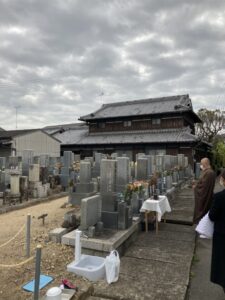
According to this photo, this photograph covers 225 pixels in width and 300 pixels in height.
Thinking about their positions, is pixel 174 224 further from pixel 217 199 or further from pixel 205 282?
pixel 217 199

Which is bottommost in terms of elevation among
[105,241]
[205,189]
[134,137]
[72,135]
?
[105,241]

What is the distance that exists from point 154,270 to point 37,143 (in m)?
22.2

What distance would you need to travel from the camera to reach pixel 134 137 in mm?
26375

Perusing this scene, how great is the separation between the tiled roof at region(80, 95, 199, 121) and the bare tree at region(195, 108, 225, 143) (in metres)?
5.25

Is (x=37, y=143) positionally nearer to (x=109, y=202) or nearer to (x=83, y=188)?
(x=83, y=188)

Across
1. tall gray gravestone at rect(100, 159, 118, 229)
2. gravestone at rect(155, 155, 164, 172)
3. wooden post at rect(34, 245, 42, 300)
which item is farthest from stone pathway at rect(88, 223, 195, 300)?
gravestone at rect(155, 155, 164, 172)

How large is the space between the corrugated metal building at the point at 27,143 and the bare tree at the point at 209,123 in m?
17.9

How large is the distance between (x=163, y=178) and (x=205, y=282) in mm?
7082

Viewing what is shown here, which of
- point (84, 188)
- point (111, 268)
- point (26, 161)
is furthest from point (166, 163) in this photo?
point (111, 268)

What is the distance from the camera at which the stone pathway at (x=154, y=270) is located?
365cm

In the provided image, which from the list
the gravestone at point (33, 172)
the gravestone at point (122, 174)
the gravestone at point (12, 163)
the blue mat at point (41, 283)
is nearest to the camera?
the blue mat at point (41, 283)

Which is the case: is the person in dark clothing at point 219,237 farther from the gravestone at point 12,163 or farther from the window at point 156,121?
the window at point 156,121

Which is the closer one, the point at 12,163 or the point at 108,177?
the point at 108,177

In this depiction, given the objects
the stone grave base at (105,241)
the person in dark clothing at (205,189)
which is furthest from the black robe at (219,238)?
the person in dark clothing at (205,189)
